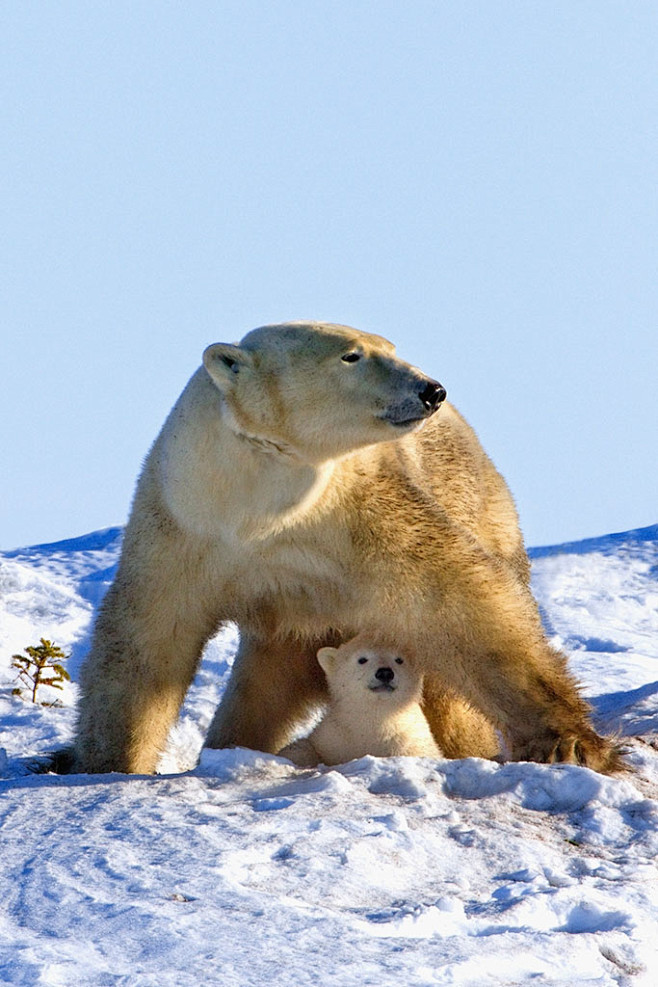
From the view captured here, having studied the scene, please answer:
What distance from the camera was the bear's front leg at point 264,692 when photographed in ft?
22.5

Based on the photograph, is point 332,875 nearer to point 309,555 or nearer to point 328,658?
point 309,555

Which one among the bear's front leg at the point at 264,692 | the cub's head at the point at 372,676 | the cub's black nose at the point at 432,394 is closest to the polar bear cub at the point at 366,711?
the cub's head at the point at 372,676

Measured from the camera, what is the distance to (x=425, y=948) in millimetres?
3494

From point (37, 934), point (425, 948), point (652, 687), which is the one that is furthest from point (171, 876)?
point (652, 687)

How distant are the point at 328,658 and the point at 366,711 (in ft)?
1.14

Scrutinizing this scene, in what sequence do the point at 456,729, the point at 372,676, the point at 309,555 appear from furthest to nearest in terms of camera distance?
1. the point at 456,729
2. the point at 372,676
3. the point at 309,555

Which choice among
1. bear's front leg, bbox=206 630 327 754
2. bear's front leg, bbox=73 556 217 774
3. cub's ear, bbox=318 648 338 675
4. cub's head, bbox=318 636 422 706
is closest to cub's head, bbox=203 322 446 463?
bear's front leg, bbox=73 556 217 774

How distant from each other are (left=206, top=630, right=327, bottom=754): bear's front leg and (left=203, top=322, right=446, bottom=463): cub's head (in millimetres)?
1824

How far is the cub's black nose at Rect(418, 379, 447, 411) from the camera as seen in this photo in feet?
16.9

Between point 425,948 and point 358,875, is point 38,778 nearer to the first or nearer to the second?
point 358,875

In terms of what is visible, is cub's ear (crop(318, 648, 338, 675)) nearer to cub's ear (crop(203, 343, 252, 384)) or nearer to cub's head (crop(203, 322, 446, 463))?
cub's head (crop(203, 322, 446, 463))

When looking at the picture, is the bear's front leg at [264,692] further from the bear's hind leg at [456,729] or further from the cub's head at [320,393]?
the cub's head at [320,393]

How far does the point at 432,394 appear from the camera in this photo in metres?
5.15

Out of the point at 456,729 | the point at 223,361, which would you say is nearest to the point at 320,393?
the point at 223,361
